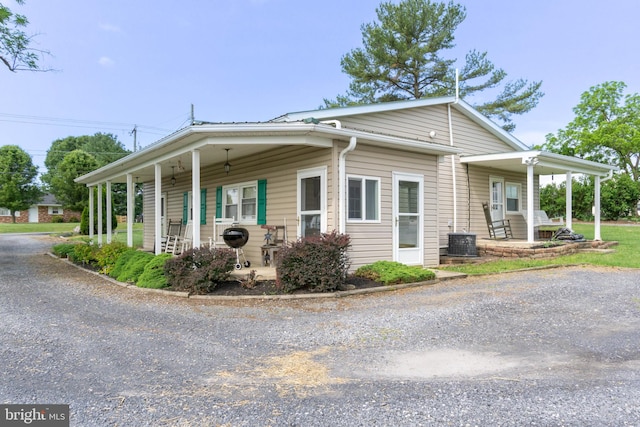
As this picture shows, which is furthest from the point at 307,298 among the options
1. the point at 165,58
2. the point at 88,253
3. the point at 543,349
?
the point at 165,58

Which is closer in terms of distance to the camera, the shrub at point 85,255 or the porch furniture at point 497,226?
the shrub at point 85,255

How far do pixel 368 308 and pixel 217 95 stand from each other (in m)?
29.1

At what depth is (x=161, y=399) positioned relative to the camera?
275 cm

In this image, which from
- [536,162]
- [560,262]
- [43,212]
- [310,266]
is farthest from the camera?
[43,212]

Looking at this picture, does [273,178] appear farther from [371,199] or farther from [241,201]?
[371,199]

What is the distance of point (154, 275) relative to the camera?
704 centimetres

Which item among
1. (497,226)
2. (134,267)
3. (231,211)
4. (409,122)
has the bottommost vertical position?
(134,267)

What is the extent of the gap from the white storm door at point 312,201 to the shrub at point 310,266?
108 centimetres

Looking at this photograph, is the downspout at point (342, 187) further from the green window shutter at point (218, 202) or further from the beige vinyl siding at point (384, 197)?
the green window shutter at point (218, 202)

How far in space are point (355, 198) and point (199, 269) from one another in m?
3.05

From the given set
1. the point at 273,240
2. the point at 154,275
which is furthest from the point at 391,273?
the point at 154,275

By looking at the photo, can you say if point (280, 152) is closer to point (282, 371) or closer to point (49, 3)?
point (282, 371)

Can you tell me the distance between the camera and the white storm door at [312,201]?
7469 millimetres

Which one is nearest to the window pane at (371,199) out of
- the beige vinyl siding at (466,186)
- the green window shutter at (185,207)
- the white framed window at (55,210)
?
the beige vinyl siding at (466,186)
